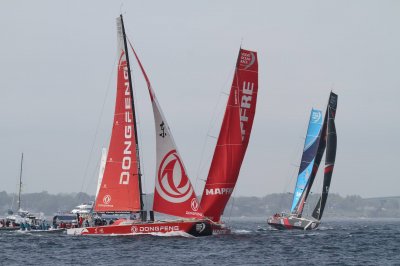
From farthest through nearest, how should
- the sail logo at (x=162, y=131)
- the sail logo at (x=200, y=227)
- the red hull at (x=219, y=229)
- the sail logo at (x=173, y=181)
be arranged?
the red hull at (x=219, y=229)
the sail logo at (x=162, y=131)
the sail logo at (x=173, y=181)
the sail logo at (x=200, y=227)

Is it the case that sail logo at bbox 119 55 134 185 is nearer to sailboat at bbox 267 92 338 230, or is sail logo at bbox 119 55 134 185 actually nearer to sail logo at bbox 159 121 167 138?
sail logo at bbox 159 121 167 138

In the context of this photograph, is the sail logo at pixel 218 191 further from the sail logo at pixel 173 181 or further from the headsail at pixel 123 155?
the headsail at pixel 123 155

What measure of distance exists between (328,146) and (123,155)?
116 ft

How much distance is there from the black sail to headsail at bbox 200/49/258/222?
30826mm

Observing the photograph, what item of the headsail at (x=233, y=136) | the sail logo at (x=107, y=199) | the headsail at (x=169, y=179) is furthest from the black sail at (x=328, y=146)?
the sail logo at (x=107, y=199)

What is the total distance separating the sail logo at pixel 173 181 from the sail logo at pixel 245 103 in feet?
16.2

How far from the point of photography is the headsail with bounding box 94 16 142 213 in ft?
184

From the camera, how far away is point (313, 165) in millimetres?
88812

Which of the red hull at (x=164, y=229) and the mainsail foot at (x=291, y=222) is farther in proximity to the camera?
the mainsail foot at (x=291, y=222)

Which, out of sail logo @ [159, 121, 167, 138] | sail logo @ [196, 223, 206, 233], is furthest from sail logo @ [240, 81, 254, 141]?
sail logo @ [196, 223, 206, 233]

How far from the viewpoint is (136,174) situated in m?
56.2

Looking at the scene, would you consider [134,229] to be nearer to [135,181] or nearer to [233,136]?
[135,181]

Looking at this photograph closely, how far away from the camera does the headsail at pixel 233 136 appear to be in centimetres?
5641

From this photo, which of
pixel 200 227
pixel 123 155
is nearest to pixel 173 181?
pixel 200 227
